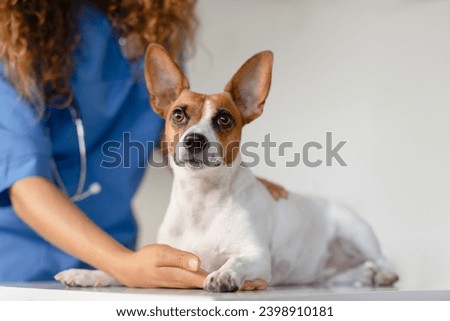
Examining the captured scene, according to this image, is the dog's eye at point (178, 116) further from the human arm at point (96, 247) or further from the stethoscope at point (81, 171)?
the stethoscope at point (81, 171)

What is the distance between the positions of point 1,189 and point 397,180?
0.73 metres

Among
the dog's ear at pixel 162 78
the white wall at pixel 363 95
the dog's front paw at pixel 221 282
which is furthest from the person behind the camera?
the white wall at pixel 363 95

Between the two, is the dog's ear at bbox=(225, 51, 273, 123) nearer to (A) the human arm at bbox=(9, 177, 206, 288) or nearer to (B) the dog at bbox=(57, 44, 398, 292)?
(B) the dog at bbox=(57, 44, 398, 292)

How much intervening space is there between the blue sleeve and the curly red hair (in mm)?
21

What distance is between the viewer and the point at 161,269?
2.66 ft

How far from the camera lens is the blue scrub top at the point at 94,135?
3.51 ft

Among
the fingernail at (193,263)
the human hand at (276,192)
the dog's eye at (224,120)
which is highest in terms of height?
the dog's eye at (224,120)

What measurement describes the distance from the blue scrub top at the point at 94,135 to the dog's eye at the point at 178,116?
22 centimetres

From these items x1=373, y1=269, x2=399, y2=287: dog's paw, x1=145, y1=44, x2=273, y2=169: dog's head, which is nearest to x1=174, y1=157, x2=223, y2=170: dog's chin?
x1=145, y1=44, x2=273, y2=169: dog's head

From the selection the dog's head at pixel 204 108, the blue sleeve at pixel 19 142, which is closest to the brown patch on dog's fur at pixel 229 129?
the dog's head at pixel 204 108

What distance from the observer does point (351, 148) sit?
4.39 ft

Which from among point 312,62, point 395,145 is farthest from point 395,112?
point 312,62

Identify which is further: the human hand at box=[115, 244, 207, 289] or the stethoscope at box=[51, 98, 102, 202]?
the stethoscope at box=[51, 98, 102, 202]

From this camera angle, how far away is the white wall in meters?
1.30
